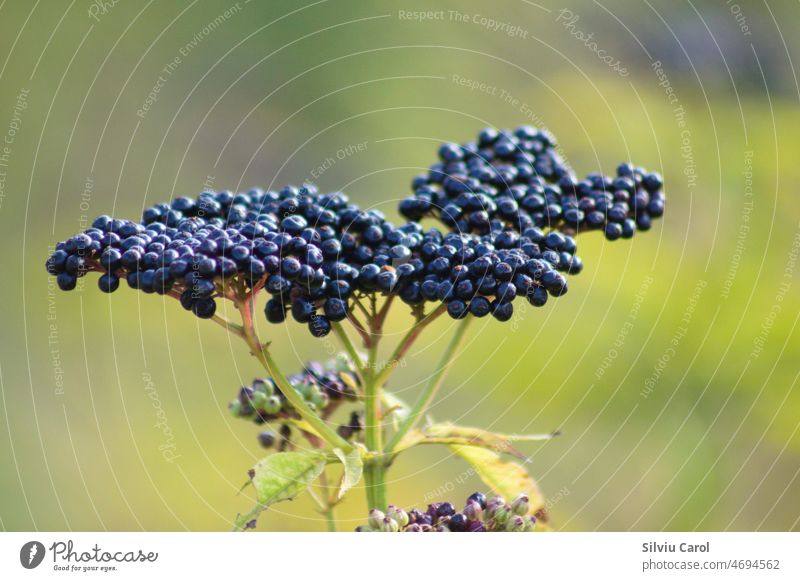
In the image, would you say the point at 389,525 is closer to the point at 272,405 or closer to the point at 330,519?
the point at 330,519

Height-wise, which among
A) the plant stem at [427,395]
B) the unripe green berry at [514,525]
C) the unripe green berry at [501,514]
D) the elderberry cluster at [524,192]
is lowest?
the unripe green berry at [514,525]

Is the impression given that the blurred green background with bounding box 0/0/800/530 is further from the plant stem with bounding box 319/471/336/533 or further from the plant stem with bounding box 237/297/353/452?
the plant stem with bounding box 237/297/353/452

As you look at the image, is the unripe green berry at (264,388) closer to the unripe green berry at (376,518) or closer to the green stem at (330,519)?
the green stem at (330,519)

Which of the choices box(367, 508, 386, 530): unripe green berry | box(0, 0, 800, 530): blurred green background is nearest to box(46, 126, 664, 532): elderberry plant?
box(367, 508, 386, 530): unripe green berry

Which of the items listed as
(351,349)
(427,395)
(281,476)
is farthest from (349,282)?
(281,476)

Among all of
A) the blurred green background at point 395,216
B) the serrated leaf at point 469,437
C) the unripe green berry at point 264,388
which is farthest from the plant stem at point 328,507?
the blurred green background at point 395,216

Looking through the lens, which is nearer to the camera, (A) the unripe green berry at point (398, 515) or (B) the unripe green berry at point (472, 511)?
(A) the unripe green berry at point (398, 515)
